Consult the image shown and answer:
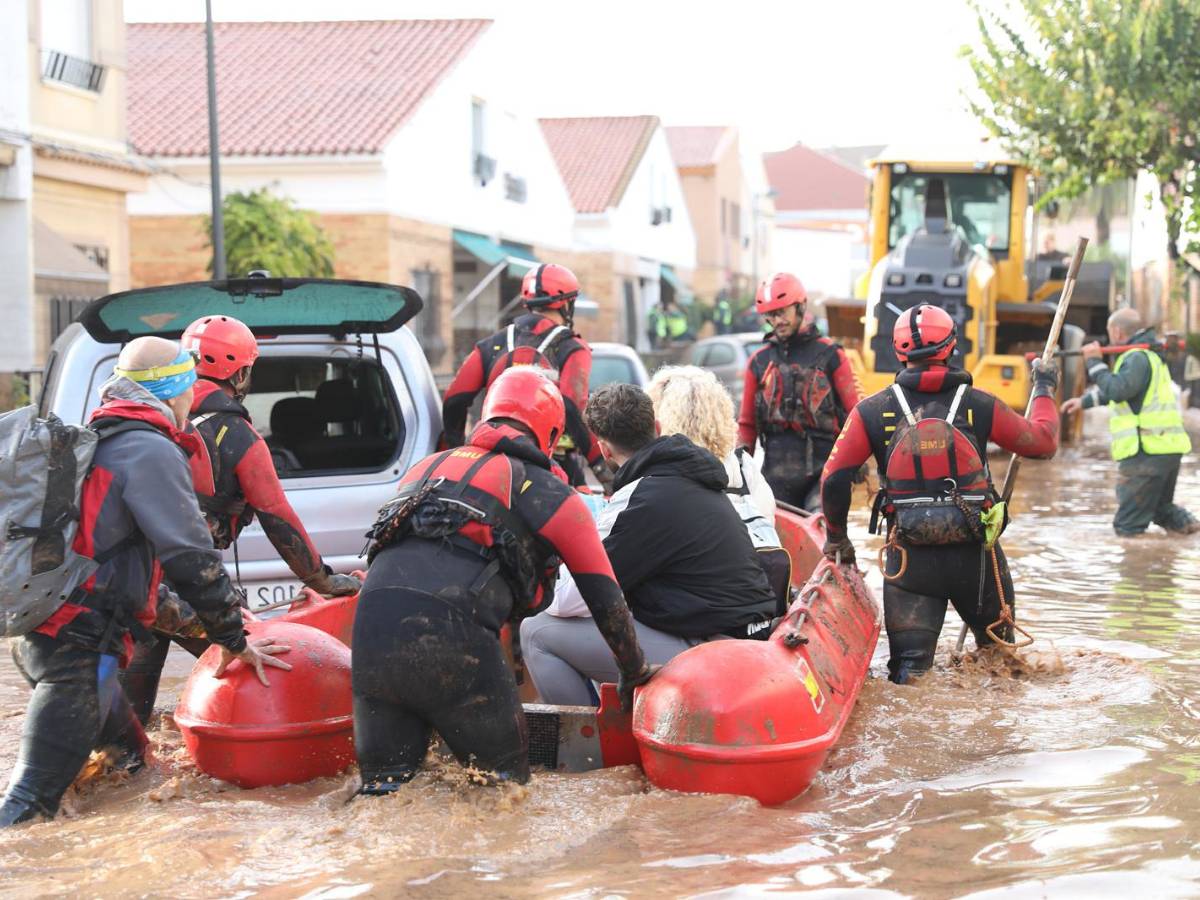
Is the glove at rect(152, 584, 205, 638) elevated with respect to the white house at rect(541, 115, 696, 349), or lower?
lower

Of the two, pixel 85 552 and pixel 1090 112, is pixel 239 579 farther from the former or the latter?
pixel 1090 112

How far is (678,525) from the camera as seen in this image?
5598mm

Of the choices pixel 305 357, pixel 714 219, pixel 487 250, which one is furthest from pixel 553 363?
pixel 714 219

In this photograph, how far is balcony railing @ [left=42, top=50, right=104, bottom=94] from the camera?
20578 millimetres

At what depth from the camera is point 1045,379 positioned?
717 cm

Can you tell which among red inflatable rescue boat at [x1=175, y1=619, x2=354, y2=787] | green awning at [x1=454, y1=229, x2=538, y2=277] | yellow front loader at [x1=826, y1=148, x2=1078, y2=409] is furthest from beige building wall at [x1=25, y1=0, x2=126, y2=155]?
red inflatable rescue boat at [x1=175, y1=619, x2=354, y2=787]

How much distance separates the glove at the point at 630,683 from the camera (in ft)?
17.1

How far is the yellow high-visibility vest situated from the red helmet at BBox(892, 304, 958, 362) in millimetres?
5409

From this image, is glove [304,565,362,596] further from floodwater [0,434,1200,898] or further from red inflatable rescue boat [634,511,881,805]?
red inflatable rescue boat [634,511,881,805]

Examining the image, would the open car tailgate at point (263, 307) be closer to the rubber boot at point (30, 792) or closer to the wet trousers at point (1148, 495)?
the rubber boot at point (30, 792)

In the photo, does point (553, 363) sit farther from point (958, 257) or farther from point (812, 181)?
point (812, 181)

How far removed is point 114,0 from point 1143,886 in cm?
2072

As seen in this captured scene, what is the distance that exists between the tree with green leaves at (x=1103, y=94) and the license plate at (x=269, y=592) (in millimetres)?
18029

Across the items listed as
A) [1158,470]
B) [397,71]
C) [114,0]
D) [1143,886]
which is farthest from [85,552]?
[397,71]
